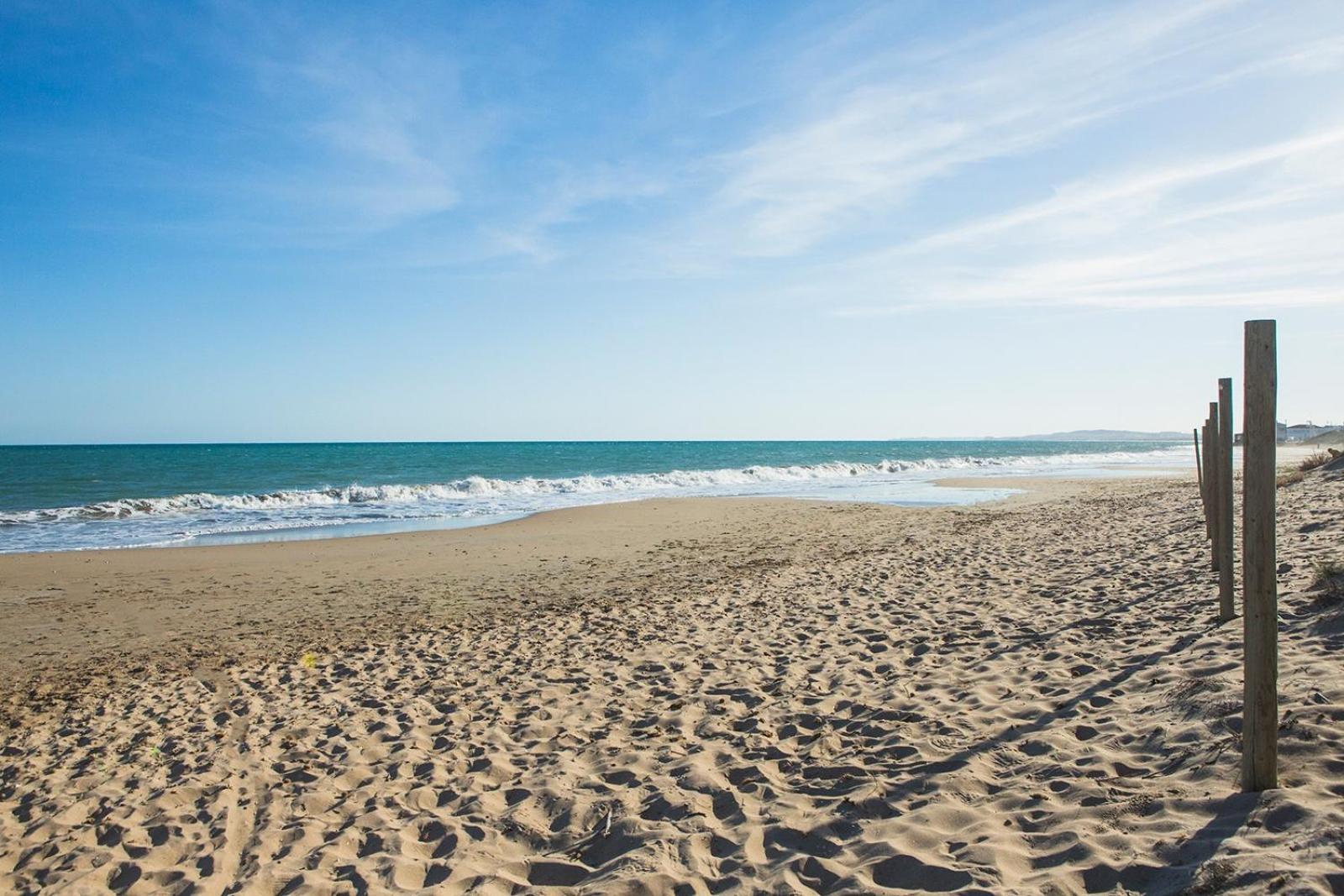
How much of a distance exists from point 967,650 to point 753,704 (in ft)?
7.17

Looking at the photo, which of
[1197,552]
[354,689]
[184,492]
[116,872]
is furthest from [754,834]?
[184,492]

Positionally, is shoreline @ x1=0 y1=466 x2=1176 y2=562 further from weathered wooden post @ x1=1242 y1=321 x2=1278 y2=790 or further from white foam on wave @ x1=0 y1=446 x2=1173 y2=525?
weathered wooden post @ x1=1242 y1=321 x2=1278 y2=790

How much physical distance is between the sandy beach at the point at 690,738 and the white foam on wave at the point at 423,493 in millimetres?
16530

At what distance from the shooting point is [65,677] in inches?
304

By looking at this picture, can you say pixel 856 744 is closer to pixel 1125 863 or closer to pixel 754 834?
pixel 754 834

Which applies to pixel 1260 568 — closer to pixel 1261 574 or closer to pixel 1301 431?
pixel 1261 574

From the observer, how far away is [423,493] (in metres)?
32.6

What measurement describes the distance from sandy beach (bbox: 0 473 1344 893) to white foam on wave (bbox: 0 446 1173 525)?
16530 mm

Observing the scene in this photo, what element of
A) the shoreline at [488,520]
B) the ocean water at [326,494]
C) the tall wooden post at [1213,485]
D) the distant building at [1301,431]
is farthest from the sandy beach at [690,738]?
the distant building at [1301,431]

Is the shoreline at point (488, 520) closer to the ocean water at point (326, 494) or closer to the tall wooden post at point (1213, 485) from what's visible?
the ocean water at point (326, 494)

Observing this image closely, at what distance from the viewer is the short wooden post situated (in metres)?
3.49

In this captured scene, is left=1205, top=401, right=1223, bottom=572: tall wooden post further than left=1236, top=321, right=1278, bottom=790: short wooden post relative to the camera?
Yes

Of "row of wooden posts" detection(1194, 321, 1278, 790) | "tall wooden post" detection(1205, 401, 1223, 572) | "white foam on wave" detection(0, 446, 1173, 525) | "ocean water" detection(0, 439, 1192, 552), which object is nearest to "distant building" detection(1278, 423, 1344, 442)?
"ocean water" detection(0, 439, 1192, 552)

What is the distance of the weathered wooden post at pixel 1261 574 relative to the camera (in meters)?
3.49
